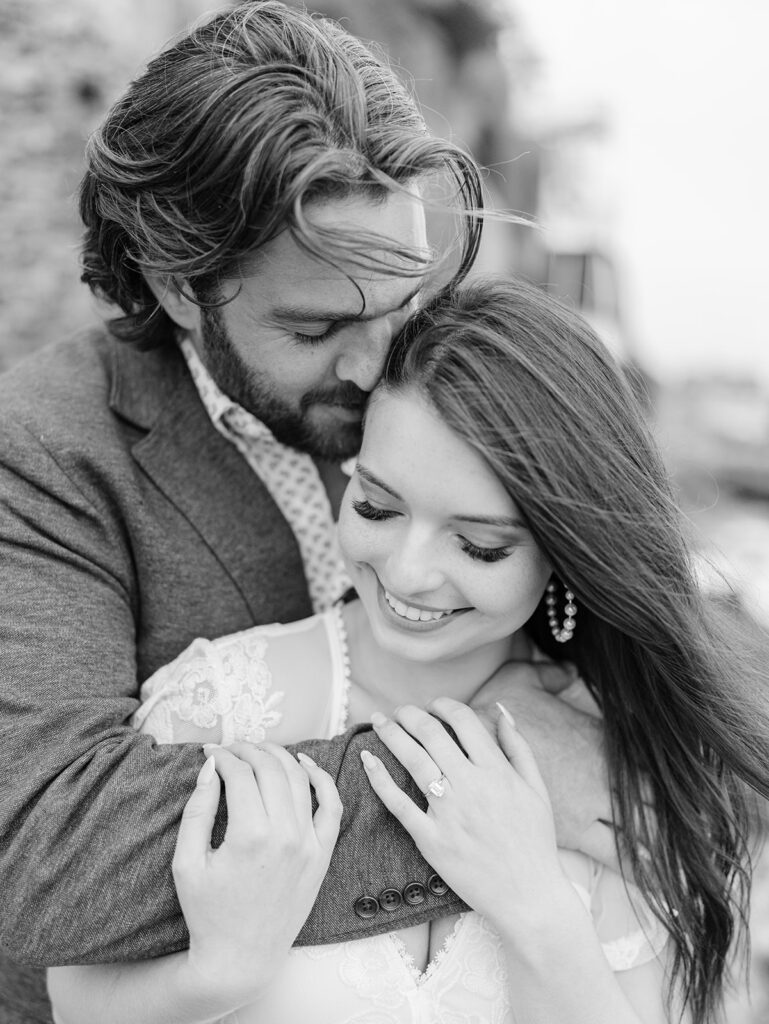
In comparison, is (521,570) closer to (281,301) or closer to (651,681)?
(651,681)

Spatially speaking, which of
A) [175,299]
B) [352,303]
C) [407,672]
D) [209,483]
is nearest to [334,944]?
[407,672]

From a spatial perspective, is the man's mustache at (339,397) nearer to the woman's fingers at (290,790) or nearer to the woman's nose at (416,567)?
the woman's nose at (416,567)

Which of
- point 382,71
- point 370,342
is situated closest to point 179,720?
point 370,342

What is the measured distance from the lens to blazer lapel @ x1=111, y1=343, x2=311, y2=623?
2.19m

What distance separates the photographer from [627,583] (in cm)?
179

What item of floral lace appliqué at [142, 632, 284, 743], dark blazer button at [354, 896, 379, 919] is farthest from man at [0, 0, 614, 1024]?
floral lace appliqué at [142, 632, 284, 743]

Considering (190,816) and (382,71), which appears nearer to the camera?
(190,816)

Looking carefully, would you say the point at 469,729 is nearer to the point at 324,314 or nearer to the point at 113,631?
the point at 113,631

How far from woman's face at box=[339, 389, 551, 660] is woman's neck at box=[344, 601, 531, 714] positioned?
159 millimetres

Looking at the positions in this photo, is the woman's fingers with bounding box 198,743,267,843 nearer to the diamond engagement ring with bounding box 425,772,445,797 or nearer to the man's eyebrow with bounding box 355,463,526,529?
the diamond engagement ring with bounding box 425,772,445,797

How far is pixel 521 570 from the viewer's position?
1804mm

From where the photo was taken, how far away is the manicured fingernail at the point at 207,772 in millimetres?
1630

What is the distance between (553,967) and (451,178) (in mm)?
1660

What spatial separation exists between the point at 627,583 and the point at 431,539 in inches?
15.0
